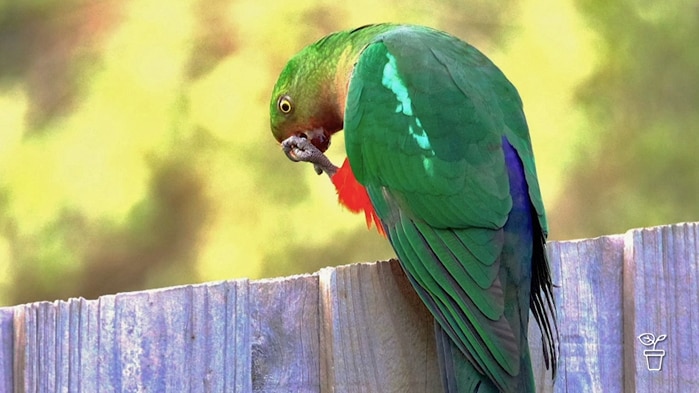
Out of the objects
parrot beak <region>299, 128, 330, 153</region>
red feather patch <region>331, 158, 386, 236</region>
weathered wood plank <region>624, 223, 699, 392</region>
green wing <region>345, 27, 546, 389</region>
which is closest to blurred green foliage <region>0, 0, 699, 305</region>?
parrot beak <region>299, 128, 330, 153</region>

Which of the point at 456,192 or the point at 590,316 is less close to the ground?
the point at 456,192

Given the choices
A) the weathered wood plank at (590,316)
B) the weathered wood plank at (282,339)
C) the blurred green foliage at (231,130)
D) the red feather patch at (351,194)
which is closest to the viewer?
the weathered wood plank at (282,339)

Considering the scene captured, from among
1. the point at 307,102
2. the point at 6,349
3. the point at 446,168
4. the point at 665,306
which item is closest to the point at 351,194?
the point at 446,168

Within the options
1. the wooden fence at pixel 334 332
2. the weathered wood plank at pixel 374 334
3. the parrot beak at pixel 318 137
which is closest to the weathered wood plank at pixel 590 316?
the wooden fence at pixel 334 332

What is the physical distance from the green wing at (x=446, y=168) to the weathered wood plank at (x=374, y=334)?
0.19ft

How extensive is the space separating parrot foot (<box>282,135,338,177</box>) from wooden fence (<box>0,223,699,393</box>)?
3.31ft

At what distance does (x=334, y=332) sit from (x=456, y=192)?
576 mm

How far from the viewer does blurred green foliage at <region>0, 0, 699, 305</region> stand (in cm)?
480

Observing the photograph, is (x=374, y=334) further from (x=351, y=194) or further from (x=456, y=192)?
(x=351, y=194)

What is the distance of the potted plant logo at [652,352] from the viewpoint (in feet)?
6.28

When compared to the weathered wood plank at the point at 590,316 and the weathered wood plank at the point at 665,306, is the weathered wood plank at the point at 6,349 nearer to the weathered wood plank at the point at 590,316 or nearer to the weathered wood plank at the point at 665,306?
the weathered wood plank at the point at 590,316

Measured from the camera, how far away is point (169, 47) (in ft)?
16.6

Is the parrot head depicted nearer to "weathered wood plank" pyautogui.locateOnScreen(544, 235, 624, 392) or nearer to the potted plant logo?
"weathered wood plank" pyautogui.locateOnScreen(544, 235, 624, 392)

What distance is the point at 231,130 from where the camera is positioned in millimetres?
4969
